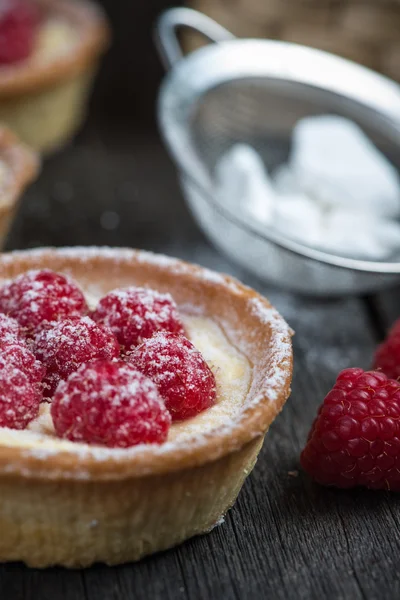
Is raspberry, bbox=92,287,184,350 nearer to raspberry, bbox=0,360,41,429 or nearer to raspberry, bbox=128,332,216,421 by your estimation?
raspberry, bbox=128,332,216,421

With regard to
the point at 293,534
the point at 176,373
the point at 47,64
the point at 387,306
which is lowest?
the point at 387,306

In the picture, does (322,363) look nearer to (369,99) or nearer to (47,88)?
(369,99)

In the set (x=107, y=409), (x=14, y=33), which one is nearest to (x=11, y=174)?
(x=14, y=33)

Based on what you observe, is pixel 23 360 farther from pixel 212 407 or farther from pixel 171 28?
pixel 171 28

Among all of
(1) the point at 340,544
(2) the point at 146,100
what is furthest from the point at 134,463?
(2) the point at 146,100

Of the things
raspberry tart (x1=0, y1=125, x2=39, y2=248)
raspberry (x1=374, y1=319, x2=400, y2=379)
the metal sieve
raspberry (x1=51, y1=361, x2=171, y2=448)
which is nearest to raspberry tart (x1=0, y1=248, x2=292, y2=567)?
raspberry (x1=51, y1=361, x2=171, y2=448)

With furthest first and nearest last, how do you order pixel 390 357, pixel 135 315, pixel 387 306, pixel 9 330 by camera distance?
pixel 387 306
pixel 390 357
pixel 135 315
pixel 9 330
